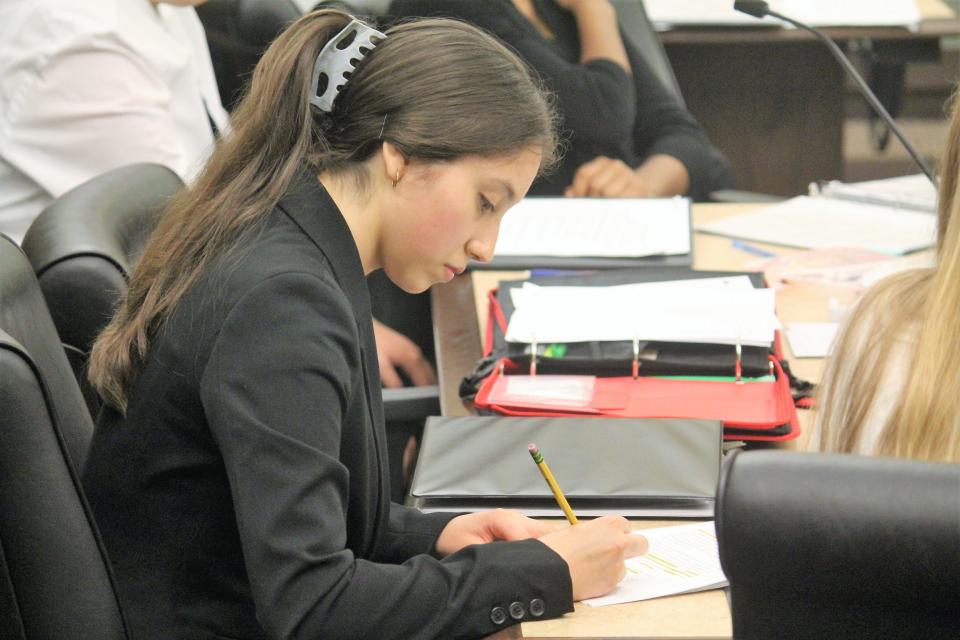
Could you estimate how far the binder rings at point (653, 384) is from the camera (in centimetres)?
122

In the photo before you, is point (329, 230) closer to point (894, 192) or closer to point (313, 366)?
point (313, 366)

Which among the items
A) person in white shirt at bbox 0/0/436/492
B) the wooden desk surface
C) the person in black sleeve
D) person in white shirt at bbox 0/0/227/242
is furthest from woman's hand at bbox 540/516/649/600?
the wooden desk surface

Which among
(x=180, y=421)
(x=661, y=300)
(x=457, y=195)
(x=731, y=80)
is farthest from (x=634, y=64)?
(x=180, y=421)

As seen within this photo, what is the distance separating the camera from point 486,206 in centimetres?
108

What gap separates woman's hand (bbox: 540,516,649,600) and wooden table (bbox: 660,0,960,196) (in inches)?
99.2

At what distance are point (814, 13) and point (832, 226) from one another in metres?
1.45

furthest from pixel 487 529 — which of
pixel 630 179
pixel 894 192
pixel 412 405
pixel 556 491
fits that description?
pixel 630 179

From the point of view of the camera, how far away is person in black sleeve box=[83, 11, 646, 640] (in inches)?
34.2

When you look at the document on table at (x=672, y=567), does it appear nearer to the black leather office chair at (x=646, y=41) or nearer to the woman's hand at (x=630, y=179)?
the woman's hand at (x=630, y=179)

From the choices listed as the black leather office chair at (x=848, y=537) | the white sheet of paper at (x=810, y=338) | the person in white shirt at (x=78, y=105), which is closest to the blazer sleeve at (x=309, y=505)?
the black leather office chair at (x=848, y=537)

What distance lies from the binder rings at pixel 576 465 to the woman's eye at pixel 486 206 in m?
0.22

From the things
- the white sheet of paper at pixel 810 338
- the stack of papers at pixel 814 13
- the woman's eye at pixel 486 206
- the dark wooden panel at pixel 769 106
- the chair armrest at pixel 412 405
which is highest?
the woman's eye at pixel 486 206

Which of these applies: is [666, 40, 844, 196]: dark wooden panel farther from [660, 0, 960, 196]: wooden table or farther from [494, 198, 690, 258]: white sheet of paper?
[494, 198, 690, 258]: white sheet of paper

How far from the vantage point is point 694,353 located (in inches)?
52.5
